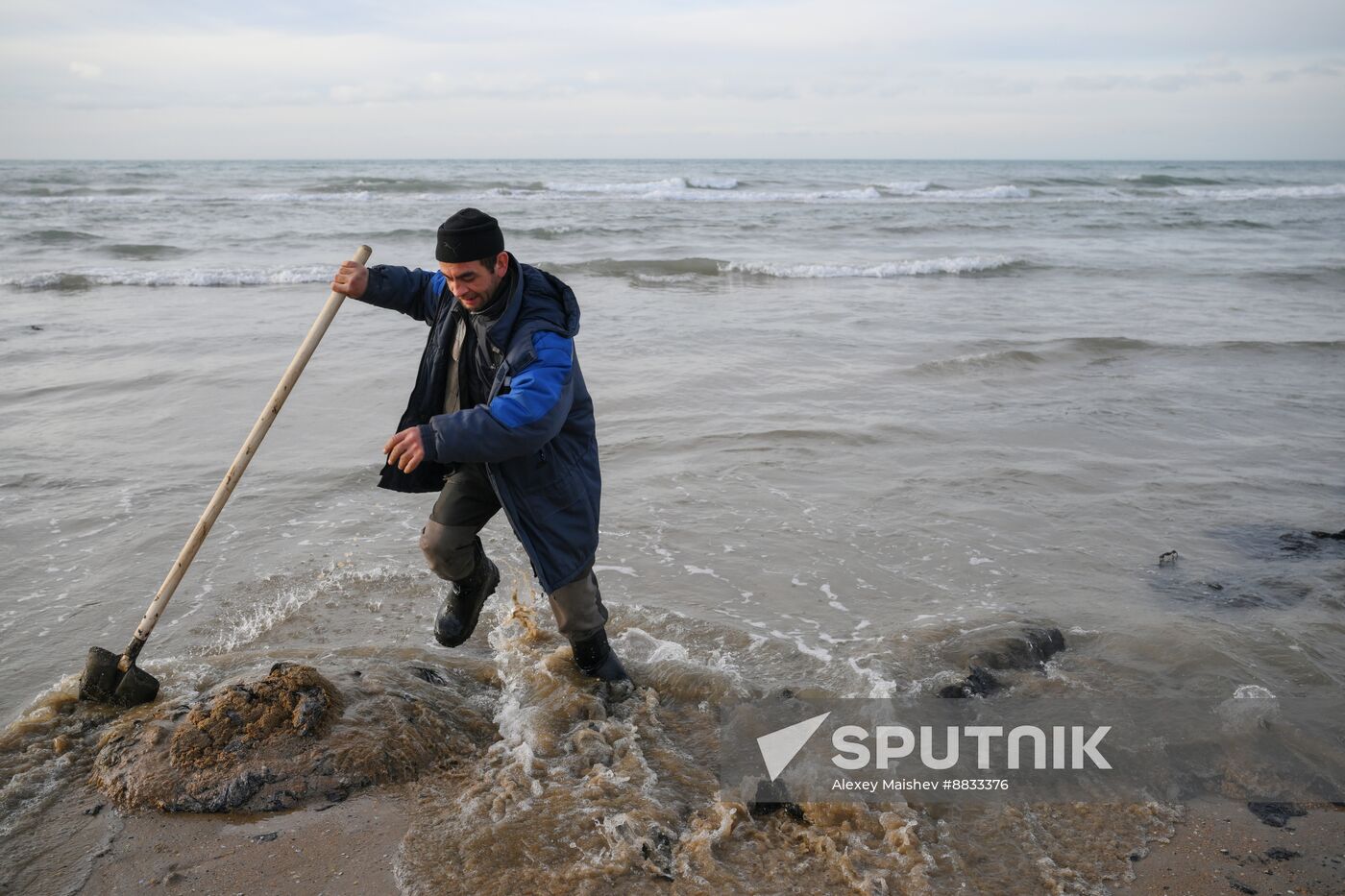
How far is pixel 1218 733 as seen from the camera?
3822mm

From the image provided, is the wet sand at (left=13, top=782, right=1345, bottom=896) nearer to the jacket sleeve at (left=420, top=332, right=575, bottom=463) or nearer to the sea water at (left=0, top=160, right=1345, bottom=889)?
A: the sea water at (left=0, top=160, right=1345, bottom=889)

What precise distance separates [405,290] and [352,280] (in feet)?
0.69

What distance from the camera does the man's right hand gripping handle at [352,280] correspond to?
3.75m

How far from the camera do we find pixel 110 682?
3.82 meters

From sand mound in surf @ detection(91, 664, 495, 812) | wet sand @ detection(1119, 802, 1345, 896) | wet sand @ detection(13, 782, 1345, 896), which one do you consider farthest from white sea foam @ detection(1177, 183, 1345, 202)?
sand mound in surf @ detection(91, 664, 495, 812)

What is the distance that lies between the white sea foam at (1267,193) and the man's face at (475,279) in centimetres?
4254

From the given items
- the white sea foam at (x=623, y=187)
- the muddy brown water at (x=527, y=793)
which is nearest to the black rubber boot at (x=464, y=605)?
the muddy brown water at (x=527, y=793)

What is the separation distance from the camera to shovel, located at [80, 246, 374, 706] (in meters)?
3.66

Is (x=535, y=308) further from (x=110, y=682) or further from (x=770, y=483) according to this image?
(x=770, y=483)

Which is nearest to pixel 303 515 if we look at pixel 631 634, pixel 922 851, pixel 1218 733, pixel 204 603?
pixel 204 603

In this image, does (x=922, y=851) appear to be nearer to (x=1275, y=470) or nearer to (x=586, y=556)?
(x=586, y=556)

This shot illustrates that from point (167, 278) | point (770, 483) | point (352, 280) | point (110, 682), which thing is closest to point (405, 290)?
point (352, 280)

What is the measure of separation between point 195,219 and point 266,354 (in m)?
17.9

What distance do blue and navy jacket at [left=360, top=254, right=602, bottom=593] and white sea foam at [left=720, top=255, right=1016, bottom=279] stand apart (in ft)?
46.0
